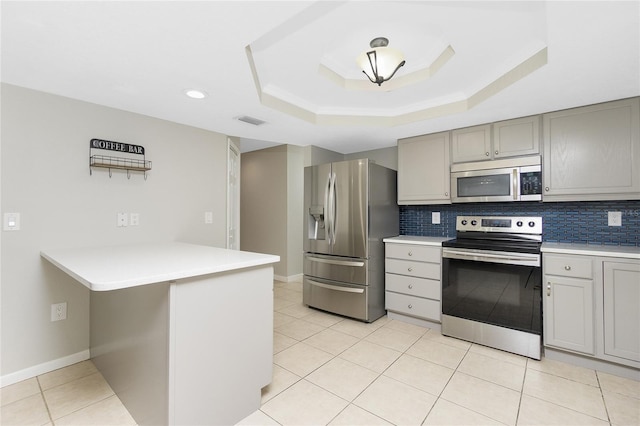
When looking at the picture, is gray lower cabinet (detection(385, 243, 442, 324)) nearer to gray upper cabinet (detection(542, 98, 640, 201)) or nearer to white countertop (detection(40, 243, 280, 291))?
gray upper cabinet (detection(542, 98, 640, 201))

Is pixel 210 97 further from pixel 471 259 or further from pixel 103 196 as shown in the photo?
pixel 471 259

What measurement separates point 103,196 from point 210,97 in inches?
48.7

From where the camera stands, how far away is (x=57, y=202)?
7.27 feet

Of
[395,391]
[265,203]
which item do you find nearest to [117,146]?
[265,203]

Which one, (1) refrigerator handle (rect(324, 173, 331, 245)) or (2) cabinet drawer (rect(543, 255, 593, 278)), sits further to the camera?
(1) refrigerator handle (rect(324, 173, 331, 245))

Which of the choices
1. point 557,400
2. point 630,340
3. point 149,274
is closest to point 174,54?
point 149,274

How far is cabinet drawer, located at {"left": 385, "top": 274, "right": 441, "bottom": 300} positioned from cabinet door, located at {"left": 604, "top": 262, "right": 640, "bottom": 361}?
47.9 inches

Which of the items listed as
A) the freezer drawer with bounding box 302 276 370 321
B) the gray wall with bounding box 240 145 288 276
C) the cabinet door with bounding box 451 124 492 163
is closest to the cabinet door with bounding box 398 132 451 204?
the cabinet door with bounding box 451 124 492 163

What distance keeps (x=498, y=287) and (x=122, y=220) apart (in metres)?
3.32

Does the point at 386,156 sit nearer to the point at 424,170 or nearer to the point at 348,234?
the point at 424,170

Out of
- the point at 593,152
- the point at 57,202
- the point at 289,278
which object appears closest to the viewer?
the point at 57,202

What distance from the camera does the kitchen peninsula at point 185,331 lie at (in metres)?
1.38

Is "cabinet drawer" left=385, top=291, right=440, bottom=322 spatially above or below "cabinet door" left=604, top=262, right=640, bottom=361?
below

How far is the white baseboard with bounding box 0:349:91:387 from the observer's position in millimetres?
2012
